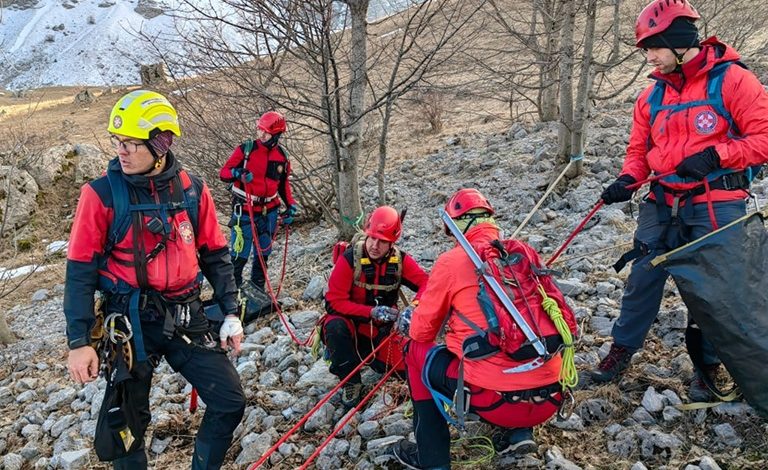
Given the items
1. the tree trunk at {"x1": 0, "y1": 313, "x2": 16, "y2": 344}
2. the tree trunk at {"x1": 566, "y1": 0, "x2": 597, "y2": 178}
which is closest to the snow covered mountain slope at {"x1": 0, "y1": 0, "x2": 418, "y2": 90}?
the tree trunk at {"x1": 0, "y1": 313, "x2": 16, "y2": 344}

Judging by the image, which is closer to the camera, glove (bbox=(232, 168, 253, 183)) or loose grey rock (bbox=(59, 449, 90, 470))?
loose grey rock (bbox=(59, 449, 90, 470))

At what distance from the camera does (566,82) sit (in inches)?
314

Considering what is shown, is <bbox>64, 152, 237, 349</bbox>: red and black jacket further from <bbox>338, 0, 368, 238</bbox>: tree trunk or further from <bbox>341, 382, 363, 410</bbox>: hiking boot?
<bbox>338, 0, 368, 238</bbox>: tree trunk

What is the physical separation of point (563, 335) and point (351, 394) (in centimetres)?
216

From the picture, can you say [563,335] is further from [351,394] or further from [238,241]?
[238,241]

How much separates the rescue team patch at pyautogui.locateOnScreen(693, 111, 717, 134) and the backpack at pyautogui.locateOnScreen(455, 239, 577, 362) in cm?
133

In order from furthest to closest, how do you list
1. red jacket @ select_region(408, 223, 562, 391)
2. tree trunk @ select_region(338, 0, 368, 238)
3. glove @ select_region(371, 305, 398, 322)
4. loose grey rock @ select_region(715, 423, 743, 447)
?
tree trunk @ select_region(338, 0, 368, 238) → glove @ select_region(371, 305, 398, 322) → loose grey rock @ select_region(715, 423, 743, 447) → red jacket @ select_region(408, 223, 562, 391)

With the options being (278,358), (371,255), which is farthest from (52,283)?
(371,255)

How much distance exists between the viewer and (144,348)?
3.29 meters

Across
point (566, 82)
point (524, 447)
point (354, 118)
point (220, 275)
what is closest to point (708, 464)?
point (524, 447)

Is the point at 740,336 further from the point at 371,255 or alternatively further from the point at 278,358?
the point at 278,358

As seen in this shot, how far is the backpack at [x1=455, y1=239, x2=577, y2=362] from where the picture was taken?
2930 millimetres

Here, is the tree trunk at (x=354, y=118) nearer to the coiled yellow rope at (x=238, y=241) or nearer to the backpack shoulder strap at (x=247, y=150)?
the backpack shoulder strap at (x=247, y=150)

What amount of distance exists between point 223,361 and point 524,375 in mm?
1780
